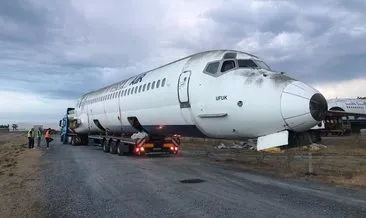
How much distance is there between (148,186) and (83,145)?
88.5ft

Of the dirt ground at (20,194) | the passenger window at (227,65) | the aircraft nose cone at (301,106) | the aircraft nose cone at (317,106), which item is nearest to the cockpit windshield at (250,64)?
the passenger window at (227,65)

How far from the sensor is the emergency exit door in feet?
52.8

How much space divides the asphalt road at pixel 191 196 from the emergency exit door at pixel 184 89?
8.94ft

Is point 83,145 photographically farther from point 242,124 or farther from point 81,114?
point 242,124

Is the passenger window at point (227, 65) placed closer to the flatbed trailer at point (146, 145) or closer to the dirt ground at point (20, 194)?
the dirt ground at point (20, 194)

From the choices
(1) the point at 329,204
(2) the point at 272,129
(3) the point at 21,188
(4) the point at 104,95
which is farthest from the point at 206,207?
(4) the point at 104,95

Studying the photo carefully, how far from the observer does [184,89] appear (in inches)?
643

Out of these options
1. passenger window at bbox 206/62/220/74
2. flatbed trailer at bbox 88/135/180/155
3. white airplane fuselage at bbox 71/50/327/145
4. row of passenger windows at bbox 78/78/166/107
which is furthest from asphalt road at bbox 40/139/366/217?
flatbed trailer at bbox 88/135/180/155

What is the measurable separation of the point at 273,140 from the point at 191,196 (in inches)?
151

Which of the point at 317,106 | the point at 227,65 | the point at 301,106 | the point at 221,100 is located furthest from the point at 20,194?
the point at 317,106

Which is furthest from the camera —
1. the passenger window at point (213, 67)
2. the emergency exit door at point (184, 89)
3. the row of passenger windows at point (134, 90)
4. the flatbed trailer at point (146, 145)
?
the flatbed trailer at point (146, 145)

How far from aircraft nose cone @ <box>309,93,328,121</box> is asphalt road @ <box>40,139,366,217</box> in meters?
1.97

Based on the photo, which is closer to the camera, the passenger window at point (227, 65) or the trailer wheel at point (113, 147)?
the passenger window at point (227, 65)

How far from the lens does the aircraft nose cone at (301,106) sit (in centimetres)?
1189
